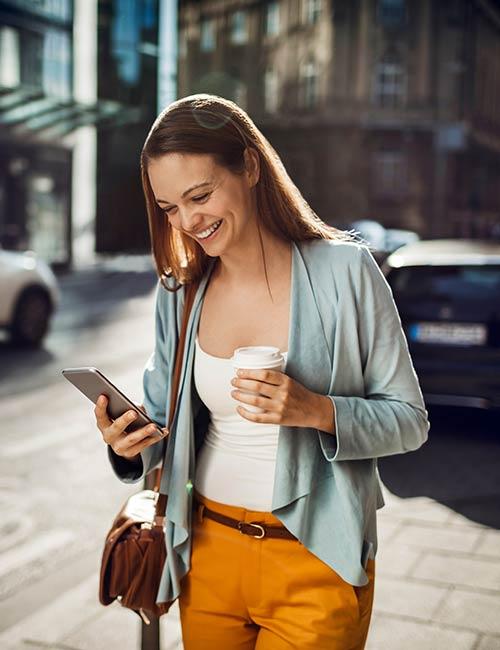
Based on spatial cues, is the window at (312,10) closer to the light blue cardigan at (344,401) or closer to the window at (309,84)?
the window at (309,84)

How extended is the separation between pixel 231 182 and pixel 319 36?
150ft

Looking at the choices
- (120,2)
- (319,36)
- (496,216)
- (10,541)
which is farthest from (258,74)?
(10,541)

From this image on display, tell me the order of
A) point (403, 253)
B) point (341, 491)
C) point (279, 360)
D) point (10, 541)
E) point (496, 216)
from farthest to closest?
point (496, 216) → point (403, 253) → point (10, 541) → point (341, 491) → point (279, 360)

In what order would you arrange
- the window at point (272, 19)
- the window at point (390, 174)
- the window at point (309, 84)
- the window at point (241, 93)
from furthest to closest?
the window at point (241, 93), the window at point (272, 19), the window at point (309, 84), the window at point (390, 174)

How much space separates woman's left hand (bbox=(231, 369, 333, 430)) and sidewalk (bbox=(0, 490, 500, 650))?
6.60 feet

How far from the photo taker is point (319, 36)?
45.8m

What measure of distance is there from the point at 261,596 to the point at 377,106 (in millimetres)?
44780

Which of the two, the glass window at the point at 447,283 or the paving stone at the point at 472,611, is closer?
the paving stone at the point at 472,611

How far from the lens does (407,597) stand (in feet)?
13.3

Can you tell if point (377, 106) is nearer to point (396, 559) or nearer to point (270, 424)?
point (396, 559)

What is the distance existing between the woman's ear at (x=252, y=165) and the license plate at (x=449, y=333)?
561cm

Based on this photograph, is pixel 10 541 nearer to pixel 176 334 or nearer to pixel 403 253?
pixel 176 334

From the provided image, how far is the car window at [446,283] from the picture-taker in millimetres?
7566

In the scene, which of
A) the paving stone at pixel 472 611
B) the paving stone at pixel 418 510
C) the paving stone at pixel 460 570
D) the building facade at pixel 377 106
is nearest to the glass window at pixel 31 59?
the building facade at pixel 377 106
